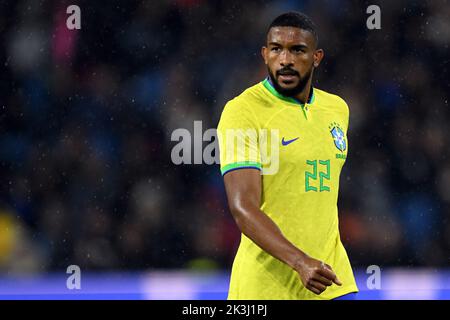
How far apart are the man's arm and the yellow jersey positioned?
55mm

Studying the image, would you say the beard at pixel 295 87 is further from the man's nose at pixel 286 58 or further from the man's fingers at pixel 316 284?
the man's fingers at pixel 316 284

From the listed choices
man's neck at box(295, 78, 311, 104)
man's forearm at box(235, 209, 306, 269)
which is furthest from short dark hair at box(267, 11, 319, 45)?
man's forearm at box(235, 209, 306, 269)

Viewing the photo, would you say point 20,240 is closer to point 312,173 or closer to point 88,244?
point 88,244

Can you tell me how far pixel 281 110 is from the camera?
3.25 m

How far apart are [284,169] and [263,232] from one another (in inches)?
12.9

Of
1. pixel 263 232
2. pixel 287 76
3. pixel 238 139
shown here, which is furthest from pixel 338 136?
pixel 263 232

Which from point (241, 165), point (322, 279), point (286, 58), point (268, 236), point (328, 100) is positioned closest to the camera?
point (322, 279)

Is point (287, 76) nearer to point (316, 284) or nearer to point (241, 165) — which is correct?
point (241, 165)

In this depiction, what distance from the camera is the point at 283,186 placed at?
3111 mm

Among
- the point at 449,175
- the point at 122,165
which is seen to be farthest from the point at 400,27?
the point at 122,165

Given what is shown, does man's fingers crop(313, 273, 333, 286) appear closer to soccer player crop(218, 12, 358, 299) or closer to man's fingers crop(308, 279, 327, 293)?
man's fingers crop(308, 279, 327, 293)

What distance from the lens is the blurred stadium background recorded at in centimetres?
630

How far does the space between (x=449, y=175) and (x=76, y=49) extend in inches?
117
